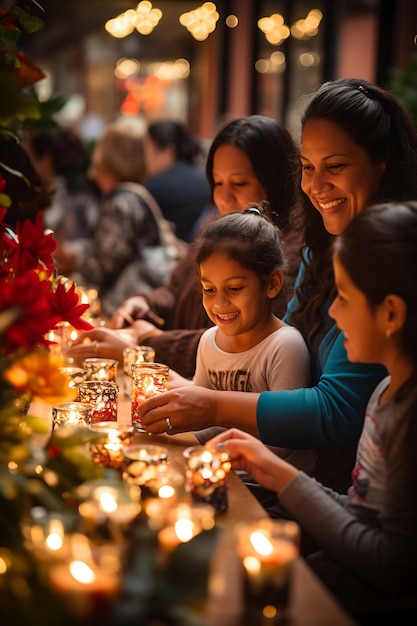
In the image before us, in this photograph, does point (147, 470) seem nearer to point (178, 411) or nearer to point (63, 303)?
point (63, 303)

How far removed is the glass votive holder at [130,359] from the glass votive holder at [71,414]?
56cm

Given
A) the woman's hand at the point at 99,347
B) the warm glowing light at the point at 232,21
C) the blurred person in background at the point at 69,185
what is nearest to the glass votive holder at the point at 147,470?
the woman's hand at the point at 99,347

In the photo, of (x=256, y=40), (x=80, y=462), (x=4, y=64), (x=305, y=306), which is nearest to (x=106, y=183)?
(x=305, y=306)

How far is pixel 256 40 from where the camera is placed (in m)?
10.1

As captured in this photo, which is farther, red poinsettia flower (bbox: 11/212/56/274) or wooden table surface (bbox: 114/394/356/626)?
red poinsettia flower (bbox: 11/212/56/274)

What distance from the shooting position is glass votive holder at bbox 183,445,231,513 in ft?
4.93

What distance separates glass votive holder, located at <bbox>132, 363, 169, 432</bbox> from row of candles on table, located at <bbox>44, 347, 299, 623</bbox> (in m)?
0.43

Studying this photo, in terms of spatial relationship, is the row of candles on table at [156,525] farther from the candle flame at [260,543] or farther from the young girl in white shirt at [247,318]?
the young girl in white shirt at [247,318]

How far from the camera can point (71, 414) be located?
190 centimetres

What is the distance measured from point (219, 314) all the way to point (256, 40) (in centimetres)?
848

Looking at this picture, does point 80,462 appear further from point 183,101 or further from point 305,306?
point 183,101

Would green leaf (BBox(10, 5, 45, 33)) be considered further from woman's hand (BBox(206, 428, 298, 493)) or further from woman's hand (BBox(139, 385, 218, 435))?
woman's hand (BBox(206, 428, 298, 493))

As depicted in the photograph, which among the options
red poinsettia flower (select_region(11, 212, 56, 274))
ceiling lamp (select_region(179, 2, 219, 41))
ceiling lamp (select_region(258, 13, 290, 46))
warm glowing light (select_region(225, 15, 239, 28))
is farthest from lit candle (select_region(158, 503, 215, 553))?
warm glowing light (select_region(225, 15, 239, 28))

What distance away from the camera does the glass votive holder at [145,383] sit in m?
2.09
